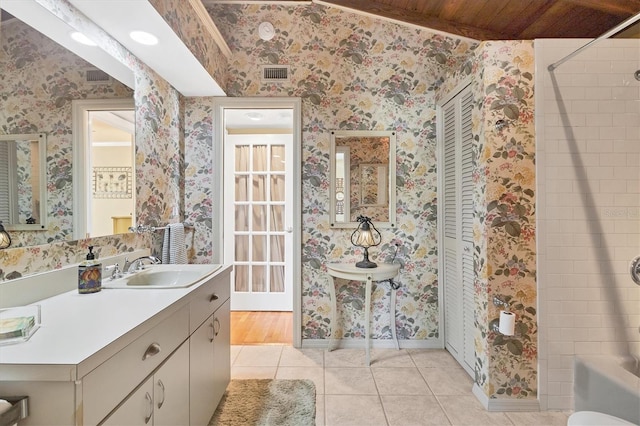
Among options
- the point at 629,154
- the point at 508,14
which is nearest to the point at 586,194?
the point at 629,154

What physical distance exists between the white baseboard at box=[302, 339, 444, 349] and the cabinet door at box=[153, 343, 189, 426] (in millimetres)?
1403

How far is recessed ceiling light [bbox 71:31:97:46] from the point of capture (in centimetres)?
152

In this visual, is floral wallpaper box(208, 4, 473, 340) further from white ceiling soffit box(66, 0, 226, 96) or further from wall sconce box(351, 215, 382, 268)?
white ceiling soffit box(66, 0, 226, 96)

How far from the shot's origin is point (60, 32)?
1453 millimetres

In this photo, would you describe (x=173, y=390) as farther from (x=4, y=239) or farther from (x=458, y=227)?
(x=458, y=227)

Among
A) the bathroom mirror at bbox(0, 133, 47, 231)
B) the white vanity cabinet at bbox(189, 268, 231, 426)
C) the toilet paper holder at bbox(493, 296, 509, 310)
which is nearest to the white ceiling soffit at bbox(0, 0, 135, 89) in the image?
the bathroom mirror at bbox(0, 133, 47, 231)

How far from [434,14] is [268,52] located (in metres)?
1.44

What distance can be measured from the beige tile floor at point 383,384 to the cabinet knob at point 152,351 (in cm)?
109

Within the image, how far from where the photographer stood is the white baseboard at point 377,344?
2633 mm

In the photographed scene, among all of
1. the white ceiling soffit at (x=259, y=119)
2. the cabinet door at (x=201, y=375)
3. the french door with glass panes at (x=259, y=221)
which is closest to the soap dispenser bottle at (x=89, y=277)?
the cabinet door at (x=201, y=375)

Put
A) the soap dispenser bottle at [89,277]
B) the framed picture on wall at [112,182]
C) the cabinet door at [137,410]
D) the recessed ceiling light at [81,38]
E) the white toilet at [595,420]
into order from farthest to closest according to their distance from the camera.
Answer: the framed picture on wall at [112,182] → the recessed ceiling light at [81,38] → the soap dispenser bottle at [89,277] → the white toilet at [595,420] → the cabinet door at [137,410]

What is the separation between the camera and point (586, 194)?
71.9 inches

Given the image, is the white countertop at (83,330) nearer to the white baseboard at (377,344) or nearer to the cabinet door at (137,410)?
the cabinet door at (137,410)

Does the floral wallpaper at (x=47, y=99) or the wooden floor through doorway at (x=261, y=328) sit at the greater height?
the floral wallpaper at (x=47, y=99)
